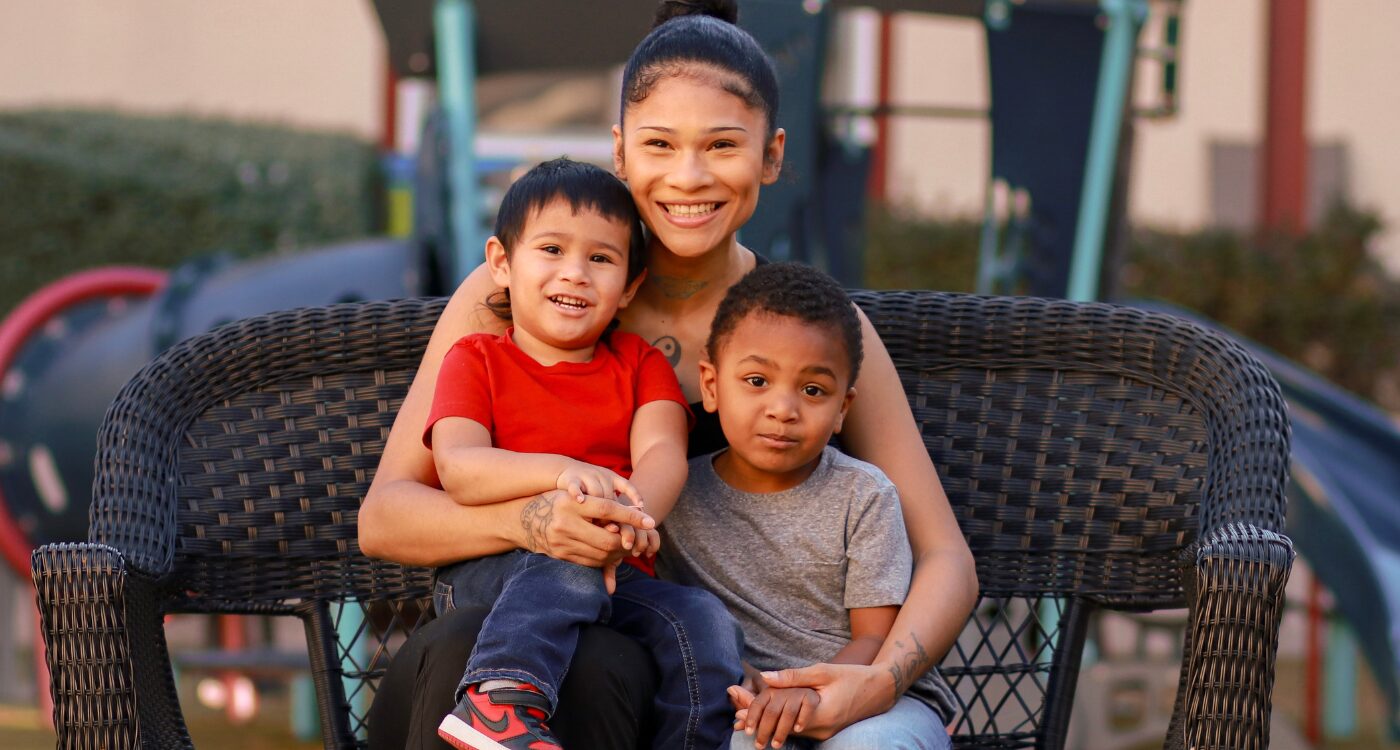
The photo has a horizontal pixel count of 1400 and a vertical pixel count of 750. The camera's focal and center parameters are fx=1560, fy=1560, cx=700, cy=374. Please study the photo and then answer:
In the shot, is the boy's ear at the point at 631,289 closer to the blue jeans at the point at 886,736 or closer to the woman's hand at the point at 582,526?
the woman's hand at the point at 582,526

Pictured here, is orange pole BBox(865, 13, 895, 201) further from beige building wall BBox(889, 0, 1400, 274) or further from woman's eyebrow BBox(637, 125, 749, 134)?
woman's eyebrow BBox(637, 125, 749, 134)

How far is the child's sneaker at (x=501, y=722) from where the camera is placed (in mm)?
1897

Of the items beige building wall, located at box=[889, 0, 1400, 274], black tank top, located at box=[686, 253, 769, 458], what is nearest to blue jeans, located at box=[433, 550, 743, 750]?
black tank top, located at box=[686, 253, 769, 458]

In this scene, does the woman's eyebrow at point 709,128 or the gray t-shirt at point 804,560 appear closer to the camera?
the gray t-shirt at point 804,560

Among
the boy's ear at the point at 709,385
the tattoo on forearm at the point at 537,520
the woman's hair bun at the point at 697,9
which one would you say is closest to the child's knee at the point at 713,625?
the tattoo on forearm at the point at 537,520

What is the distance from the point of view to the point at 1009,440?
105 inches

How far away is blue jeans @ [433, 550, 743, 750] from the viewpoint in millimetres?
1960

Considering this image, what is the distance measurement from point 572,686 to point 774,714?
0.88ft

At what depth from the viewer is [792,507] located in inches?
91.7

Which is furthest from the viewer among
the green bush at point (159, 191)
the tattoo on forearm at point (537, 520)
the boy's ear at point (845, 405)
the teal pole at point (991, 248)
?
the green bush at point (159, 191)

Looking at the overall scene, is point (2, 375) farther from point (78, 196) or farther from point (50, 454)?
point (78, 196)

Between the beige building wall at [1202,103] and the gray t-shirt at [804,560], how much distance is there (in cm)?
779

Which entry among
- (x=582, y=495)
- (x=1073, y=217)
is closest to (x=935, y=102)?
(x=1073, y=217)

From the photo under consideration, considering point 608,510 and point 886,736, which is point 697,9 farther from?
point 886,736
